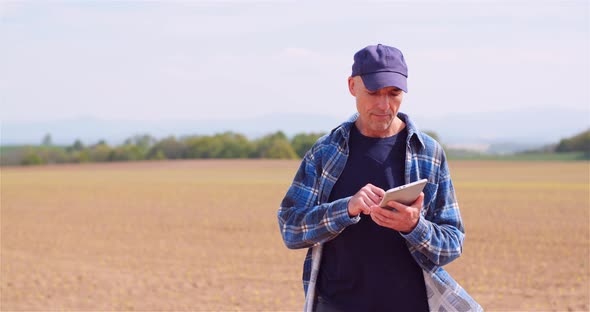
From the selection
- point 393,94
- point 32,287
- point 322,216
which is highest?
point 393,94

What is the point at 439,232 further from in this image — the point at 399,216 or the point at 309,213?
the point at 309,213

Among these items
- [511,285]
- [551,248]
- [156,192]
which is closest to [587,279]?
[511,285]

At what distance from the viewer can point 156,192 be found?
28.3m

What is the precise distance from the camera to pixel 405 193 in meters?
2.50

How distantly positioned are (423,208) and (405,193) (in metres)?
0.32

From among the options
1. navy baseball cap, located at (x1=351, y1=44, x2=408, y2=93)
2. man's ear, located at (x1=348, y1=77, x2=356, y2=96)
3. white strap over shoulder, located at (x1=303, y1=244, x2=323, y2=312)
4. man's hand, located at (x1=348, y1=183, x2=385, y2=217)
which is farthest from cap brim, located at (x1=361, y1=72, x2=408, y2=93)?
white strap over shoulder, located at (x1=303, y1=244, x2=323, y2=312)

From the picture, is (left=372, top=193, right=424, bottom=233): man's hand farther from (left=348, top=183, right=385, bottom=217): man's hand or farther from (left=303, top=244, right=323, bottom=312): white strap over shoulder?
(left=303, top=244, right=323, bottom=312): white strap over shoulder

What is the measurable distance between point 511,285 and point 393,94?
25.7 feet

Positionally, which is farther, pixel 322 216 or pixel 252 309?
pixel 252 309

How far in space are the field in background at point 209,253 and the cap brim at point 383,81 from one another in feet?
20.0

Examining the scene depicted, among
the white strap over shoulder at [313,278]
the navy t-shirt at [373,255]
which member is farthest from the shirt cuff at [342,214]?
the white strap over shoulder at [313,278]

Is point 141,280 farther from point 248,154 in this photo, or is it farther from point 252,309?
point 248,154

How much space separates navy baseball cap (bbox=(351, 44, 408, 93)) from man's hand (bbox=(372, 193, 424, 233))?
397 millimetres

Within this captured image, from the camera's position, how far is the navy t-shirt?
277 centimetres
